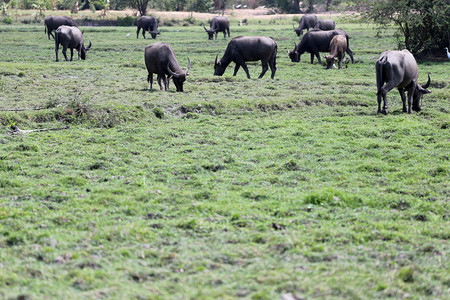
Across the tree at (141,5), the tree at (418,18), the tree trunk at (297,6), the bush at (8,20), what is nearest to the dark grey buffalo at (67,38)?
the tree at (418,18)

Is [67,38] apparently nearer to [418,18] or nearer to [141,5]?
[418,18]

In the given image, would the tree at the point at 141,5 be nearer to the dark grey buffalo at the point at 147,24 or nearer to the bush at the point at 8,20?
the bush at the point at 8,20

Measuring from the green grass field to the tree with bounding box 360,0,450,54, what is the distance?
10636 millimetres

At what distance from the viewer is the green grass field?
468 cm

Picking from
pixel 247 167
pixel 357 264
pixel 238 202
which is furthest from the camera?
pixel 247 167

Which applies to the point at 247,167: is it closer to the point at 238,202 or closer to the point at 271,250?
the point at 238,202

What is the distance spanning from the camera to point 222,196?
699cm

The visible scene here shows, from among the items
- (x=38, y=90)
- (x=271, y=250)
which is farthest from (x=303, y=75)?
(x=271, y=250)

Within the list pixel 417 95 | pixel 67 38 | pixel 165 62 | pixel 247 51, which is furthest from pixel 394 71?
pixel 67 38

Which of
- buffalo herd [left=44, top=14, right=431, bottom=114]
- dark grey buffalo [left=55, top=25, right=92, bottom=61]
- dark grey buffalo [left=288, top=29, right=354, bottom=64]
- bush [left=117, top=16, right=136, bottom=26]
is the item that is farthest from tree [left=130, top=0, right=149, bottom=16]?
dark grey buffalo [left=288, top=29, right=354, bottom=64]

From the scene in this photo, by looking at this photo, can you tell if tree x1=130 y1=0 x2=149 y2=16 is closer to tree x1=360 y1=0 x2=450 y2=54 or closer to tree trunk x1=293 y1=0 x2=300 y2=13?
tree trunk x1=293 y1=0 x2=300 y2=13

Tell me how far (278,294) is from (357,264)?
3.37ft

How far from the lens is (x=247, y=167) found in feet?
27.7

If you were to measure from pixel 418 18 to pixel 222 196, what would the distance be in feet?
66.0
